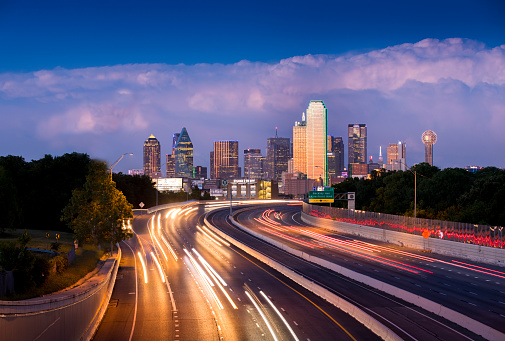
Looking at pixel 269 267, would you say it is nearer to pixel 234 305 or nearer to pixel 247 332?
pixel 234 305

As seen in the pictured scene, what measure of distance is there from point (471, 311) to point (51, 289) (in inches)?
880

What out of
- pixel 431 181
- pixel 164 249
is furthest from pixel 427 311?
pixel 431 181

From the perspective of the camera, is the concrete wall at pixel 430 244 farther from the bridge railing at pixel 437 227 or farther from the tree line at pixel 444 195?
the tree line at pixel 444 195

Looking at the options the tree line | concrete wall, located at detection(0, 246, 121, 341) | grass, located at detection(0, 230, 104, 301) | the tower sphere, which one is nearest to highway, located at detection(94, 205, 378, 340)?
concrete wall, located at detection(0, 246, 121, 341)

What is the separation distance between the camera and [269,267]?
153 feet

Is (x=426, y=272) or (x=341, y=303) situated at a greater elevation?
(x=341, y=303)

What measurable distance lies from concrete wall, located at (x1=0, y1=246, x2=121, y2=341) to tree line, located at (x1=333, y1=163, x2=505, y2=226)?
3931cm

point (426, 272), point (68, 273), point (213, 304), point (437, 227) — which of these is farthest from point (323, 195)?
point (68, 273)

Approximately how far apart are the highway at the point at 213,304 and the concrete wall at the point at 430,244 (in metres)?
18.5

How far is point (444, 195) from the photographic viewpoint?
8925 centimetres

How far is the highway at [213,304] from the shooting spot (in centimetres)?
2514

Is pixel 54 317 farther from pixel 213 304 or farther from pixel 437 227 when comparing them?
pixel 437 227

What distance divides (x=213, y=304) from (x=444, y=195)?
67.2 metres

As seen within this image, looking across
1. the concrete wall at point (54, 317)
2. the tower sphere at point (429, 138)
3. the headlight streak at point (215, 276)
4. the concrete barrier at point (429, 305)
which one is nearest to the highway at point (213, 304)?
the headlight streak at point (215, 276)
